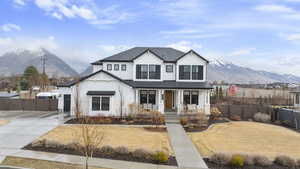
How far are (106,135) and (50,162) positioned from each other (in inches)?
222

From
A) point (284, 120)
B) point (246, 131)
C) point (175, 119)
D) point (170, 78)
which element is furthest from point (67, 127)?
point (284, 120)

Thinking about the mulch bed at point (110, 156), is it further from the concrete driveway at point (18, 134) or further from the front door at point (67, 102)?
the front door at point (67, 102)

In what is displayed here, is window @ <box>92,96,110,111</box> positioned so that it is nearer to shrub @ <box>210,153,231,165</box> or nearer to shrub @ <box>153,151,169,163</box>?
shrub @ <box>153,151,169,163</box>

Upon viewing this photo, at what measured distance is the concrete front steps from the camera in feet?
68.5

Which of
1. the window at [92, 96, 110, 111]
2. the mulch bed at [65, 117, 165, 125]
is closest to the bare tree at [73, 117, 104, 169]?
the mulch bed at [65, 117, 165, 125]

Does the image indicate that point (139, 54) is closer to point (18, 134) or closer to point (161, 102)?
point (161, 102)

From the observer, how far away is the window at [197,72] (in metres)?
24.5

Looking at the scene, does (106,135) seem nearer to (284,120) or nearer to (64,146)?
(64,146)

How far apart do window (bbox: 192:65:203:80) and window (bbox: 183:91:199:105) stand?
5.59ft

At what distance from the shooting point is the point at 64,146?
11852mm

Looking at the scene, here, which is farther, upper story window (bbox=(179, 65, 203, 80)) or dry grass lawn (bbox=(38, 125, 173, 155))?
upper story window (bbox=(179, 65, 203, 80))

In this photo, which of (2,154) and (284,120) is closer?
(2,154)

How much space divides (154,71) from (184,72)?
3.35 meters

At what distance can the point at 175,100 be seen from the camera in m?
25.5
